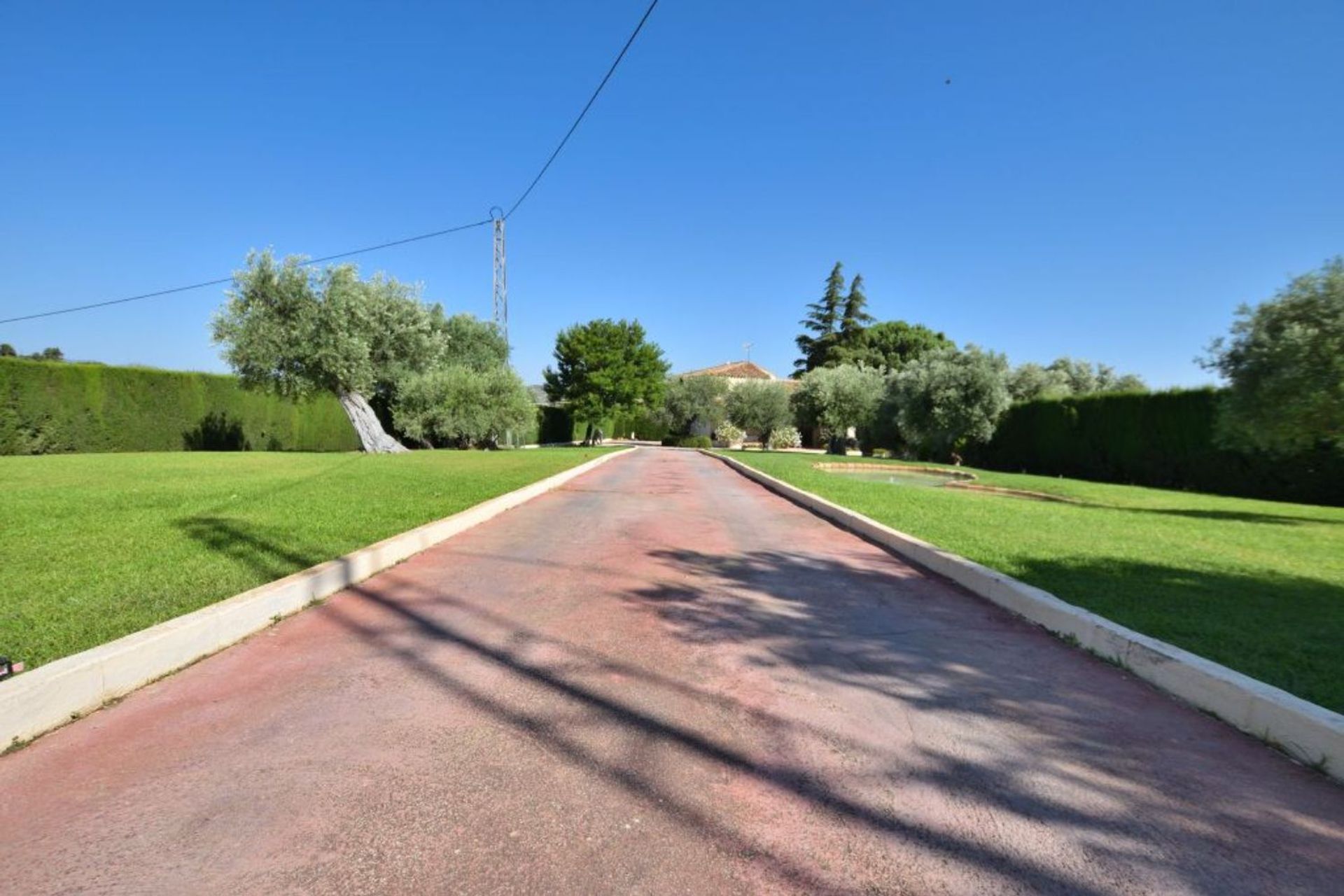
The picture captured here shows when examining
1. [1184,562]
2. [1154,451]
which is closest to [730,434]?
[1154,451]

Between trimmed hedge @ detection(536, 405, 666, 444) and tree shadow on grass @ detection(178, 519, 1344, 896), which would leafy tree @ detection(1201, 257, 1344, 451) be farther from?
trimmed hedge @ detection(536, 405, 666, 444)

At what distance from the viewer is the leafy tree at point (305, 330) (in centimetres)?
2253

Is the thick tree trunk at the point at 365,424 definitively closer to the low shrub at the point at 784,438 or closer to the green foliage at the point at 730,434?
the green foliage at the point at 730,434

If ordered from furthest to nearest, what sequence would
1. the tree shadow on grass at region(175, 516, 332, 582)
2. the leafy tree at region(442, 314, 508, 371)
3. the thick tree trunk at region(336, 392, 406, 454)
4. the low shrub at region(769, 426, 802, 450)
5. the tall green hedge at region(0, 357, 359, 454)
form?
the low shrub at region(769, 426, 802, 450), the leafy tree at region(442, 314, 508, 371), the thick tree trunk at region(336, 392, 406, 454), the tall green hedge at region(0, 357, 359, 454), the tree shadow on grass at region(175, 516, 332, 582)

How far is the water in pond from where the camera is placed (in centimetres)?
1969

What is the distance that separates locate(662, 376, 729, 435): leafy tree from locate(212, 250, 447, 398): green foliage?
30770mm

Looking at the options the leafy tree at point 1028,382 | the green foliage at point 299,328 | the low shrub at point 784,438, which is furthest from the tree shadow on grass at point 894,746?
the low shrub at point 784,438

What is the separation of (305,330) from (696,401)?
113 ft

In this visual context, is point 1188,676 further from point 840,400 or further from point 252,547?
point 840,400

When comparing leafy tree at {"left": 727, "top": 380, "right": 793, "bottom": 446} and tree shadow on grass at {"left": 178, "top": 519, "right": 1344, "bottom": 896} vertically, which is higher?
leafy tree at {"left": 727, "top": 380, "right": 793, "bottom": 446}

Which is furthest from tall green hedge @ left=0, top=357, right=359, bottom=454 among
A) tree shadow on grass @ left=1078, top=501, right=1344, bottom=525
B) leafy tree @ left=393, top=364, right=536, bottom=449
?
tree shadow on grass @ left=1078, top=501, right=1344, bottom=525

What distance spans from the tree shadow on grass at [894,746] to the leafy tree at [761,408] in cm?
3933

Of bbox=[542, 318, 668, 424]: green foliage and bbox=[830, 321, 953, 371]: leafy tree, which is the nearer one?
bbox=[542, 318, 668, 424]: green foliage

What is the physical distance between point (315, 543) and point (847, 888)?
19.5 ft
